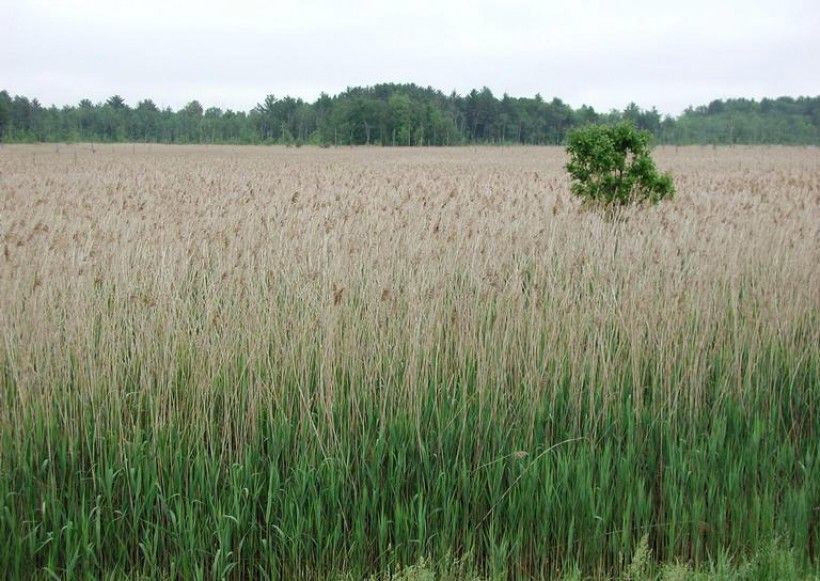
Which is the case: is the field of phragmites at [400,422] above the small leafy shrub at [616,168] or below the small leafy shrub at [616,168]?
below

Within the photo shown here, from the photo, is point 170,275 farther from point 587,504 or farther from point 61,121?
point 61,121

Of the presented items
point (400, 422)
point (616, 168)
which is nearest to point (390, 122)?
point (616, 168)

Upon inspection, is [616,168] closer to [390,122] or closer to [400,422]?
[400,422]

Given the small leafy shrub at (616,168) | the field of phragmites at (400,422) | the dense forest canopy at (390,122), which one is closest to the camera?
the field of phragmites at (400,422)

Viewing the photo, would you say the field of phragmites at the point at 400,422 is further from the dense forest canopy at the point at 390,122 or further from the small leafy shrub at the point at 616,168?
the dense forest canopy at the point at 390,122

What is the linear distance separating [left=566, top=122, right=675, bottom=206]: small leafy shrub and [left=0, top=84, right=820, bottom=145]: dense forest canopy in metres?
73.0

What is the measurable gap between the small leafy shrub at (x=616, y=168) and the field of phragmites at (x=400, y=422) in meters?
4.06

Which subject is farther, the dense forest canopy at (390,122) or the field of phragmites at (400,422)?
the dense forest canopy at (390,122)

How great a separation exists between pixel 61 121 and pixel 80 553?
358 ft

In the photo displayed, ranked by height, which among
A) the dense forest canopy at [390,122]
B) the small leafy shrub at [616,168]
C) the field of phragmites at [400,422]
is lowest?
the field of phragmites at [400,422]

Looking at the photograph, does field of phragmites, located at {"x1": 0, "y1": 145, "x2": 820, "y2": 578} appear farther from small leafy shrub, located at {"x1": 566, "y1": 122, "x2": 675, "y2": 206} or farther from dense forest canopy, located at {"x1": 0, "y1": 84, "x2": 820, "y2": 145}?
dense forest canopy, located at {"x1": 0, "y1": 84, "x2": 820, "y2": 145}

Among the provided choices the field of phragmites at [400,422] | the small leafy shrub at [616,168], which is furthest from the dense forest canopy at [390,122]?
the field of phragmites at [400,422]

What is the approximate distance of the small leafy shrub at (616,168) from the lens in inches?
359

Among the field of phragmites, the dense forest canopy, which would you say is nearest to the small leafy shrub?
the field of phragmites
